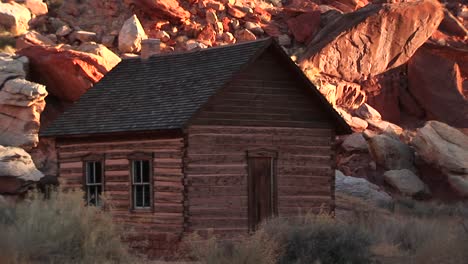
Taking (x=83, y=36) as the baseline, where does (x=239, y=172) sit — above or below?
below

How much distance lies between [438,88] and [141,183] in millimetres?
27641

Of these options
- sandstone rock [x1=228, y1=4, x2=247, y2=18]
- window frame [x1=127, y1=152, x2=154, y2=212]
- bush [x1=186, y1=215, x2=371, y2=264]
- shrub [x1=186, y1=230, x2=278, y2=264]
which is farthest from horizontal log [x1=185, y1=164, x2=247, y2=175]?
sandstone rock [x1=228, y1=4, x2=247, y2=18]

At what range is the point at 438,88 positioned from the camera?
4862 centimetres

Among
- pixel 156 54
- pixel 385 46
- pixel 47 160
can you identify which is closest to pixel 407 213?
pixel 156 54

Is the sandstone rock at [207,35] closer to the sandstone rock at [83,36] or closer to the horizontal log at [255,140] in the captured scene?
→ the sandstone rock at [83,36]

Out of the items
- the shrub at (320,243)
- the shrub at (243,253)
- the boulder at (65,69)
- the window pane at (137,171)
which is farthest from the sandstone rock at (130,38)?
the shrub at (243,253)

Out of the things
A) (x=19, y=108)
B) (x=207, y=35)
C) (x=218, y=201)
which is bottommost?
(x=218, y=201)

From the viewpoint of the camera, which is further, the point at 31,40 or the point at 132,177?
the point at 31,40

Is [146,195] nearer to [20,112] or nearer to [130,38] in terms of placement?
[20,112]

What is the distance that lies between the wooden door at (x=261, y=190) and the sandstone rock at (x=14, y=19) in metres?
24.3

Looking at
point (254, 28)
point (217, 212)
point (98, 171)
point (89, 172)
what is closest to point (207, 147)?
point (217, 212)

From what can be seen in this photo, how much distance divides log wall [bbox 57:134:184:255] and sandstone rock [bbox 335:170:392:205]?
37.8 ft

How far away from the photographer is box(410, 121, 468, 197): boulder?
36.7 m

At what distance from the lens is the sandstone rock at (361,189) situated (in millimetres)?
34062
